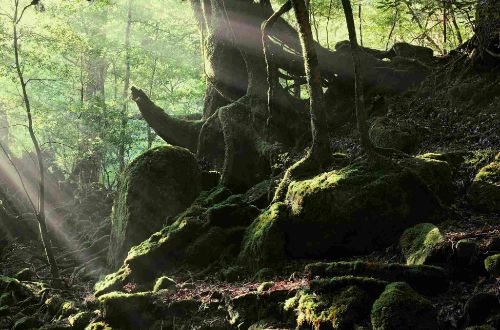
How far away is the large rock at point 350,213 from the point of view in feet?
25.1

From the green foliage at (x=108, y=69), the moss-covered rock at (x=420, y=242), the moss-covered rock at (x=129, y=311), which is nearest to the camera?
the moss-covered rock at (x=420, y=242)

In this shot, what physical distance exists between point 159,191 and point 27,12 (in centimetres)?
930

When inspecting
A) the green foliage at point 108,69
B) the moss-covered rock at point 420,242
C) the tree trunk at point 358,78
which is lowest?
the moss-covered rock at point 420,242

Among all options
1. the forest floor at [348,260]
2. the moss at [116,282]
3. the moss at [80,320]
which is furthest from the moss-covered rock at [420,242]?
the moss at [116,282]

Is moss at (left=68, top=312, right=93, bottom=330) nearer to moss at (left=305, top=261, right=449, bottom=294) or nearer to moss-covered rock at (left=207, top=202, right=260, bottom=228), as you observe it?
moss-covered rock at (left=207, top=202, right=260, bottom=228)

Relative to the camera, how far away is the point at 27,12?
16.7 meters

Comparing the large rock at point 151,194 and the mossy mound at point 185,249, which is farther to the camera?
the large rock at point 151,194

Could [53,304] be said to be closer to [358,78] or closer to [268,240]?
[268,240]

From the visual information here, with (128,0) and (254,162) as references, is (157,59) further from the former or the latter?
(254,162)

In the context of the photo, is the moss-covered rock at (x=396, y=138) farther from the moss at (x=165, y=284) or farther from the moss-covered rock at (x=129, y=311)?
the moss-covered rock at (x=129, y=311)

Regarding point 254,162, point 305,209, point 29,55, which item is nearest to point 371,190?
point 305,209

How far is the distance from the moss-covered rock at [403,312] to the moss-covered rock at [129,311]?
159 inches

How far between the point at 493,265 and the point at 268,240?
391 centimetres

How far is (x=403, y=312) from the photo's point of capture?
16.0 ft
